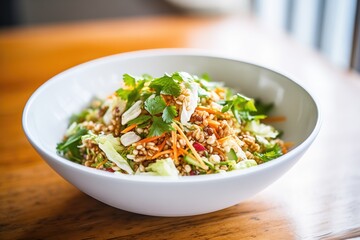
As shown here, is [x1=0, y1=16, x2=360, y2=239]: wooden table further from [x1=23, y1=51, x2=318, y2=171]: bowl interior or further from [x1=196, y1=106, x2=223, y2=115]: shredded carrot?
[x1=196, y1=106, x2=223, y2=115]: shredded carrot

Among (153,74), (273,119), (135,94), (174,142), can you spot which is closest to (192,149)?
(174,142)

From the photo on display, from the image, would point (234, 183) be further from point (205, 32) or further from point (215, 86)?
point (205, 32)

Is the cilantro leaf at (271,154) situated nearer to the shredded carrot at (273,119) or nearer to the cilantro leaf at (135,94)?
the shredded carrot at (273,119)

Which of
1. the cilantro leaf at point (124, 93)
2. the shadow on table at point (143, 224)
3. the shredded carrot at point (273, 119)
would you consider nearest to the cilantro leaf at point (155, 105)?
the cilantro leaf at point (124, 93)

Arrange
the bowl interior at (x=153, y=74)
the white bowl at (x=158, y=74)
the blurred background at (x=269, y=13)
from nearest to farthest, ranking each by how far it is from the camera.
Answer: the white bowl at (x=158, y=74)
the bowl interior at (x=153, y=74)
the blurred background at (x=269, y=13)

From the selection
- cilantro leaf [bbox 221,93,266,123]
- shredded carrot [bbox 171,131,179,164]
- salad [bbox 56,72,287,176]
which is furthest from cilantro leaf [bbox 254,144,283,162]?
shredded carrot [bbox 171,131,179,164]

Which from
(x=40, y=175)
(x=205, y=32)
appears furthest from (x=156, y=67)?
(x=205, y=32)
